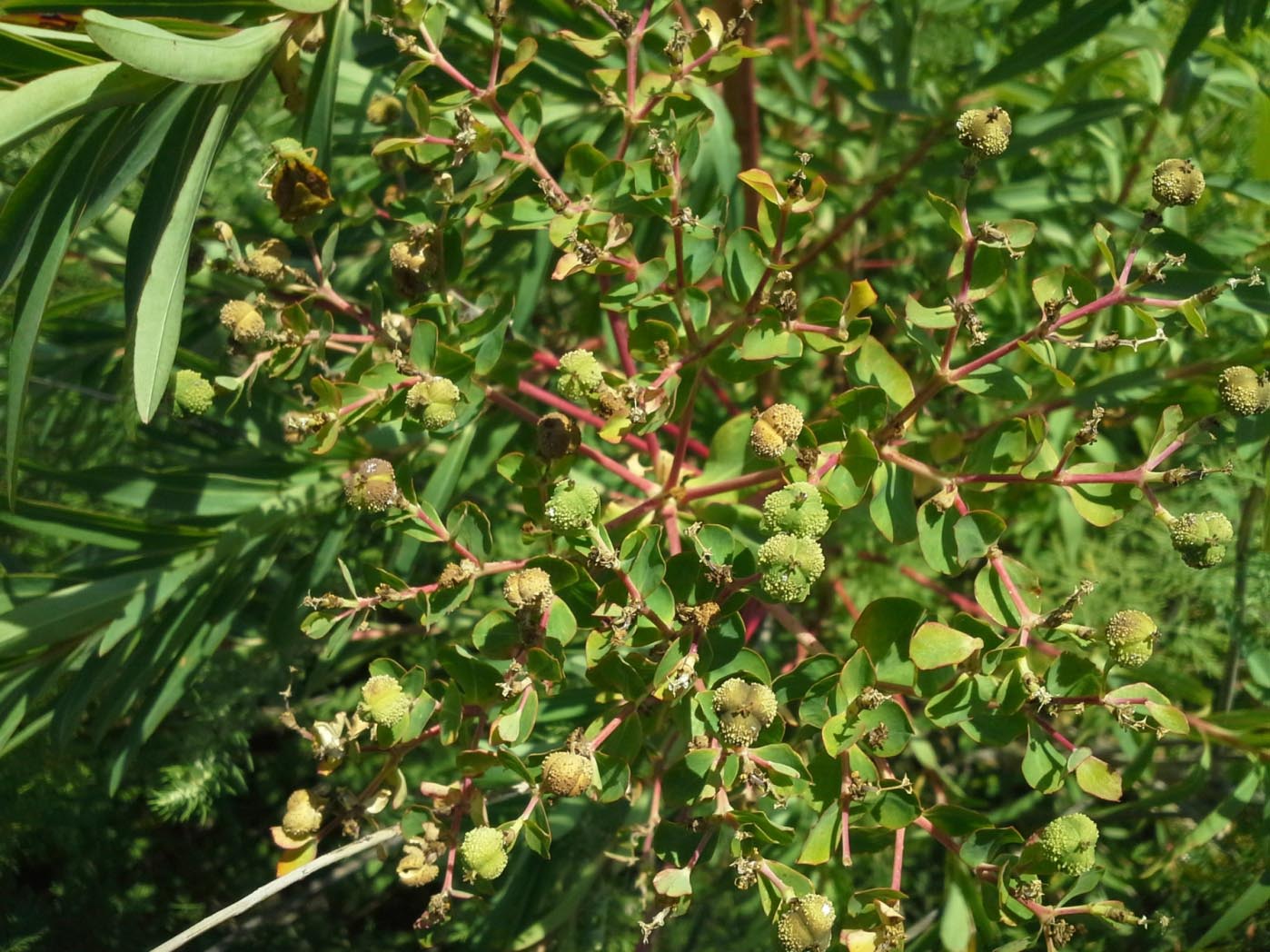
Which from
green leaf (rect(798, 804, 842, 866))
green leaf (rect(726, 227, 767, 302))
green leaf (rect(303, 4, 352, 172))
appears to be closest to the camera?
green leaf (rect(798, 804, 842, 866))

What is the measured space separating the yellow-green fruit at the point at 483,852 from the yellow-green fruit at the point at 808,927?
0.82 ft

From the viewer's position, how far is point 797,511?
2.99ft

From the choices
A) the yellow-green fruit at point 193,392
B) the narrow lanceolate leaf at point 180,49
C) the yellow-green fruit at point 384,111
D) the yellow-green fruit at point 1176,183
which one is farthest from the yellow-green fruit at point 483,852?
the yellow-green fruit at point 384,111

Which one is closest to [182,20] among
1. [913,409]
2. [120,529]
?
[120,529]

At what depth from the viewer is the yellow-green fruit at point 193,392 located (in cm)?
117

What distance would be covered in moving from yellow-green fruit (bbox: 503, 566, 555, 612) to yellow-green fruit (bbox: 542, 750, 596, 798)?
13 cm

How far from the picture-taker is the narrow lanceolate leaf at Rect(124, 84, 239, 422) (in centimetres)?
107

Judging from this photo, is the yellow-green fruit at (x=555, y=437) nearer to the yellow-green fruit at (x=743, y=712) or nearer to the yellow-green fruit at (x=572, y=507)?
the yellow-green fruit at (x=572, y=507)

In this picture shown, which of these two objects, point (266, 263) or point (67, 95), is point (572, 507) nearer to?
point (266, 263)

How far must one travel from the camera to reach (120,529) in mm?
1425

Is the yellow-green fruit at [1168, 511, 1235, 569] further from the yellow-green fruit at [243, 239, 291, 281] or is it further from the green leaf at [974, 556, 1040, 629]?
the yellow-green fruit at [243, 239, 291, 281]

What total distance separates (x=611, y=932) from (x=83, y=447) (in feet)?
4.06

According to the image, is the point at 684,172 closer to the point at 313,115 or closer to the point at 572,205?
the point at 572,205

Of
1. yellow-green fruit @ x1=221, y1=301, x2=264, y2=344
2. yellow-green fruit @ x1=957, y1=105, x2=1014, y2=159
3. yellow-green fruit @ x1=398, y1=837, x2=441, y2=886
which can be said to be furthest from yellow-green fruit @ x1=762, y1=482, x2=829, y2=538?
yellow-green fruit @ x1=221, y1=301, x2=264, y2=344
